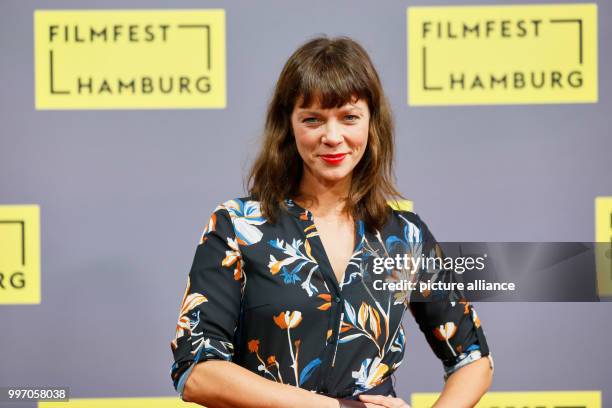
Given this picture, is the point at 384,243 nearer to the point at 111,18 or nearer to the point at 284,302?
the point at 284,302

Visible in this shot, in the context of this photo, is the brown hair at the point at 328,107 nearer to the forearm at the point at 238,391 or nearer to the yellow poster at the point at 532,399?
the forearm at the point at 238,391

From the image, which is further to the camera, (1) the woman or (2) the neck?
(2) the neck

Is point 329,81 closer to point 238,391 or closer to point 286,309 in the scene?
point 286,309

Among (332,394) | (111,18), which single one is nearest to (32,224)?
(111,18)

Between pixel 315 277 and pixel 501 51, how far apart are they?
91cm

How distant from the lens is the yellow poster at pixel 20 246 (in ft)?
5.53

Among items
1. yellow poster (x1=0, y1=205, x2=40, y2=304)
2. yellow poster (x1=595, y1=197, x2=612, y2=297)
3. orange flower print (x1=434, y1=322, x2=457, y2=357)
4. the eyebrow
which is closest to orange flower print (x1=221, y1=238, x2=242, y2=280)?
the eyebrow

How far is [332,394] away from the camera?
41.9 inches

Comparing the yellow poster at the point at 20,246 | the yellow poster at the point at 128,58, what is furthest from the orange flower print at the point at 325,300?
the yellow poster at the point at 20,246

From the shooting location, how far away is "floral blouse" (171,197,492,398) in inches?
40.6

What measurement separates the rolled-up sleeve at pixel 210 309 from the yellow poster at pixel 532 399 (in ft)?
2.80

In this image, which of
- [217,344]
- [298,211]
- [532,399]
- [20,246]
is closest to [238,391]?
[217,344]

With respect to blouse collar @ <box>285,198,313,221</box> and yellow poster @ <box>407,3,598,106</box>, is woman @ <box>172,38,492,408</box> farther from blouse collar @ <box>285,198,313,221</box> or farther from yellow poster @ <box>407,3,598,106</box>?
yellow poster @ <box>407,3,598,106</box>

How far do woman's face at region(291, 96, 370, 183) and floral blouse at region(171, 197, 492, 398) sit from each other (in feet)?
0.30
